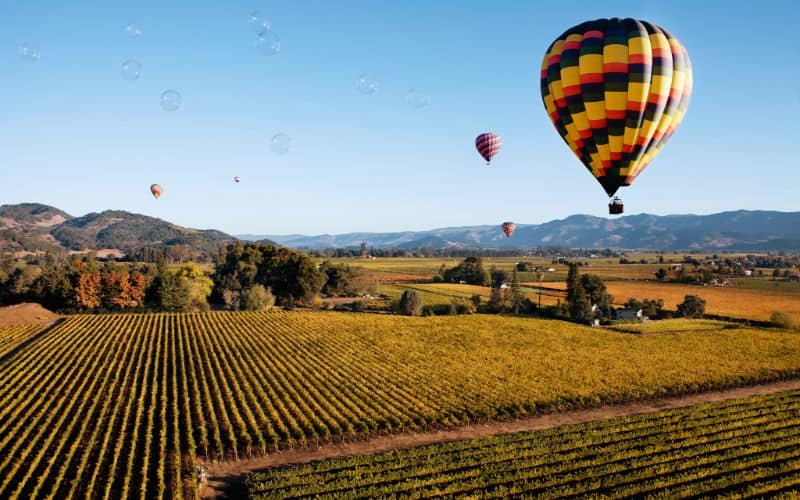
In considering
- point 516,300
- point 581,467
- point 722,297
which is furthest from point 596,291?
point 581,467

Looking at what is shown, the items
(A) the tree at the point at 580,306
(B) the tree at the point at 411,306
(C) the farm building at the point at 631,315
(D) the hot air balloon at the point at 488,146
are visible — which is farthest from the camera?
(B) the tree at the point at 411,306

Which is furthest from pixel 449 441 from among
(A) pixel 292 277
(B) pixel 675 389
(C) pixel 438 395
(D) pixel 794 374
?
(A) pixel 292 277

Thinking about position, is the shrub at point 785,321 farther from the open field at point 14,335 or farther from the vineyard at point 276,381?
the open field at point 14,335

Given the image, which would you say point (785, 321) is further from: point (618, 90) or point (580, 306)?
point (618, 90)

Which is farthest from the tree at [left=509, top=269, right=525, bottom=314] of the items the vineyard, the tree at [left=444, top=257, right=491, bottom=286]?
the tree at [left=444, top=257, right=491, bottom=286]

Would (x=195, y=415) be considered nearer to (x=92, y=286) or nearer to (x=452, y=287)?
(x=92, y=286)

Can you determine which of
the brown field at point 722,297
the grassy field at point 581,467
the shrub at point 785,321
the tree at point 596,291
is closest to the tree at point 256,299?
the tree at point 596,291
